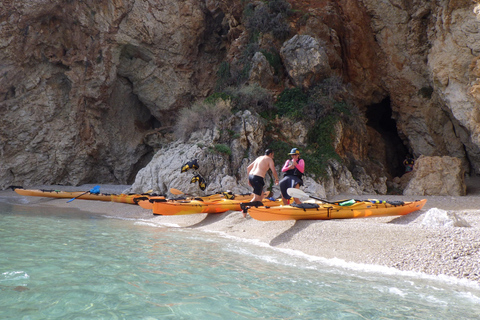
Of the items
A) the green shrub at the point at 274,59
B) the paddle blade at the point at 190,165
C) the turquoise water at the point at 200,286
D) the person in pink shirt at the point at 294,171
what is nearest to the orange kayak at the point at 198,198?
the paddle blade at the point at 190,165

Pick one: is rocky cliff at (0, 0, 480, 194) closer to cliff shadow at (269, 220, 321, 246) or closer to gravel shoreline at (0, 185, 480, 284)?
gravel shoreline at (0, 185, 480, 284)

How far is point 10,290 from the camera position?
2.80 m

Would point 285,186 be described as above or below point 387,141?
below

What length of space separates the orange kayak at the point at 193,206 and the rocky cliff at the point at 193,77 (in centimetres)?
364

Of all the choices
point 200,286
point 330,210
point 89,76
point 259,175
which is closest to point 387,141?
point 259,175

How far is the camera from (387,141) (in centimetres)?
1708

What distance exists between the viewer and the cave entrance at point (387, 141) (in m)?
16.1

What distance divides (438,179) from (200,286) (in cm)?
1053

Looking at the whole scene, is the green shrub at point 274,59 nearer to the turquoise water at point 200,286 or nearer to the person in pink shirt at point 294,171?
the person in pink shirt at point 294,171

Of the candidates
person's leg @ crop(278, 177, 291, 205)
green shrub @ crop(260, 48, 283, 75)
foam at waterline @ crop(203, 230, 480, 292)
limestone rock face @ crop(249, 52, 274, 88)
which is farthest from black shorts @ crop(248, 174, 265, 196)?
green shrub @ crop(260, 48, 283, 75)

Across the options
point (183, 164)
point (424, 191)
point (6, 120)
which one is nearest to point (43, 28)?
point (6, 120)

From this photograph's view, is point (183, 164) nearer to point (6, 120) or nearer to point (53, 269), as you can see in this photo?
point (53, 269)

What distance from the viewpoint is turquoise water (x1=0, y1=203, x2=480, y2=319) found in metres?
2.57

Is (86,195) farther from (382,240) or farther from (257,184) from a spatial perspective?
(382,240)
